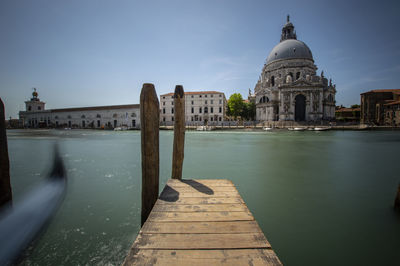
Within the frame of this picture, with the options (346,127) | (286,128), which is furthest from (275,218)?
(346,127)

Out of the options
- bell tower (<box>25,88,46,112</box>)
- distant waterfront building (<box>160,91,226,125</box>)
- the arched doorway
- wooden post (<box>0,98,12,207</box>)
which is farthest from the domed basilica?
bell tower (<box>25,88,46,112</box>)

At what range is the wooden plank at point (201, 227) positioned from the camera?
70.1 inches

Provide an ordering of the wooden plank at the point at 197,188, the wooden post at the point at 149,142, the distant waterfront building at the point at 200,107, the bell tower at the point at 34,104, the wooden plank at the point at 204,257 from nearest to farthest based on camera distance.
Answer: the wooden plank at the point at 204,257
the wooden post at the point at 149,142
the wooden plank at the point at 197,188
the distant waterfront building at the point at 200,107
the bell tower at the point at 34,104

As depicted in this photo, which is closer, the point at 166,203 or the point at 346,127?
the point at 166,203

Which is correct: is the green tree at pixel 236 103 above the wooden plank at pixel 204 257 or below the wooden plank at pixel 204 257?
above

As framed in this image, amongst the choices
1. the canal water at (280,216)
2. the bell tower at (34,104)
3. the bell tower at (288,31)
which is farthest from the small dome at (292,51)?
the bell tower at (34,104)

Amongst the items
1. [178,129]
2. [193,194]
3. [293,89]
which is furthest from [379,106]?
[193,194]

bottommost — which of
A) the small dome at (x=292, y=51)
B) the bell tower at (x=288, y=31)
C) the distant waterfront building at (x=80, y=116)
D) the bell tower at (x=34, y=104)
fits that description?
the distant waterfront building at (x=80, y=116)

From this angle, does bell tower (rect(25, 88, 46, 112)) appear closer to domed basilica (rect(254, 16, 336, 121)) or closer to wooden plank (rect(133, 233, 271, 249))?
domed basilica (rect(254, 16, 336, 121))

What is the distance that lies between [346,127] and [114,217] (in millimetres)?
43346

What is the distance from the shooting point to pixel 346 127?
35.2 meters

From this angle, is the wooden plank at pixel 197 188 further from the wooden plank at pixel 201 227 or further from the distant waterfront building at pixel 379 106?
the distant waterfront building at pixel 379 106

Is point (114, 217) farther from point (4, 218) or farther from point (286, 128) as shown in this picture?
point (286, 128)

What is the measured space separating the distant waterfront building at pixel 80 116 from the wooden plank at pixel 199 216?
47806 millimetres
